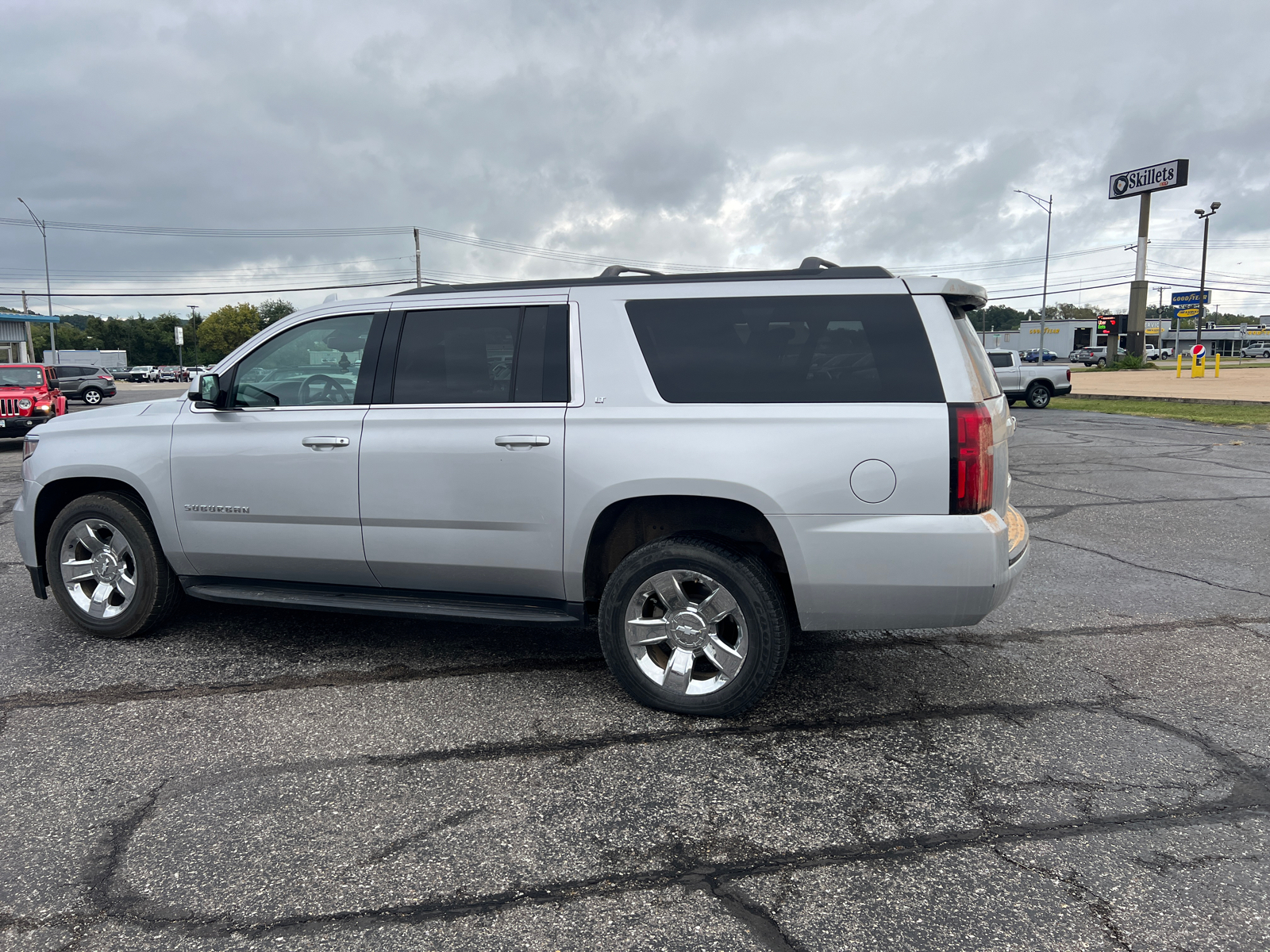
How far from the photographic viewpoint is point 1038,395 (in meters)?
26.6

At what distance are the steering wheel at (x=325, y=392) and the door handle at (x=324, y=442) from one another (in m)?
0.21

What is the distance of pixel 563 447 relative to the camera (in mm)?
3873

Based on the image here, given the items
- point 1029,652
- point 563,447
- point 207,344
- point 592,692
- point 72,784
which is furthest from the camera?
point 207,344

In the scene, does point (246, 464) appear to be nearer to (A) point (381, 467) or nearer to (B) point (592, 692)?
(A) point (381, 467)

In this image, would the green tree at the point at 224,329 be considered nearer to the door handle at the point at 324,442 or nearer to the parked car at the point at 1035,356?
the parked car at the point at 1035,356

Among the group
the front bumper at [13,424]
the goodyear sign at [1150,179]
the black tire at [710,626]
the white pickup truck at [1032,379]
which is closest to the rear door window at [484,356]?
the black tire at [710,626]

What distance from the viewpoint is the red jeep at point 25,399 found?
16219mm

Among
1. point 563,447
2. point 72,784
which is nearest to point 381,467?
point 563,447

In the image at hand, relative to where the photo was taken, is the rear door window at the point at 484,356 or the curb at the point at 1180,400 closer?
the rear door window at the point at 484,356

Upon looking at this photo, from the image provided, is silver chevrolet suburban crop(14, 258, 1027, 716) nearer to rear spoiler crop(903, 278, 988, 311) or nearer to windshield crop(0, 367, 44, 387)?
rear spoiler crop(903, 278, 988, 311)

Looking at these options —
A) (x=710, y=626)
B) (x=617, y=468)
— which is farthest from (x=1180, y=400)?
(x=617, y=468)

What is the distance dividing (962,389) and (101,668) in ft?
14.1

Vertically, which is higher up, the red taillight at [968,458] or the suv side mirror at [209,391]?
the suv side mirror at [209,391]

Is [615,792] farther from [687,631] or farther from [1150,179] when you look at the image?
[1150,179]
